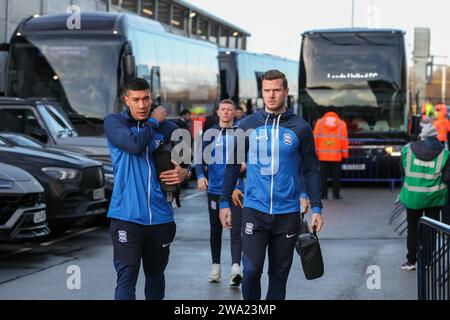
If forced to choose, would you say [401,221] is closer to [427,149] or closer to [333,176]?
[333,176]

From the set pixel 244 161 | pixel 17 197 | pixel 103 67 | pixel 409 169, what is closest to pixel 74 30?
pixel 103 67

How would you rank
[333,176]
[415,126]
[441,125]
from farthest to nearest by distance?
[441,125] < [415,126] < [333,176]

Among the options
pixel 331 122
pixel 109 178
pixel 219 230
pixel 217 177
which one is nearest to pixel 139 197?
pixel 217 177

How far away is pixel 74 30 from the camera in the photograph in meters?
21.2

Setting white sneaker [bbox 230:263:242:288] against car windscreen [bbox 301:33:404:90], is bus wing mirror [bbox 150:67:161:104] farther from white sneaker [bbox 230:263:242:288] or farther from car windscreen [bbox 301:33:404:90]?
white sneaker [bbox 230:263:242:288]

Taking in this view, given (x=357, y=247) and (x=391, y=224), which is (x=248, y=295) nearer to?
(x=357, y=247)

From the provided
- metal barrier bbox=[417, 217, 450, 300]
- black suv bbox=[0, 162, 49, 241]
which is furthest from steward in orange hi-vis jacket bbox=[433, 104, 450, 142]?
metal barrier bbox=[417, 217, 450, 300]

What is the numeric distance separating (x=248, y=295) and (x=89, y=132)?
45.3ft

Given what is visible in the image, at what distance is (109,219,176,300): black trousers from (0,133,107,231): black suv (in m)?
6.24

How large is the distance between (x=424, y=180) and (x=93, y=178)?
16.7ft

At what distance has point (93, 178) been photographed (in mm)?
14383

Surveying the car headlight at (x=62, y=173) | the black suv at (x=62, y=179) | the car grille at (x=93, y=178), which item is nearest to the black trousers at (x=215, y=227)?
the black suv at (x=62, y=179)

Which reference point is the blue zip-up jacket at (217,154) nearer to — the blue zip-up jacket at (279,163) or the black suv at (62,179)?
the blue zip-up jacket at (279,163)

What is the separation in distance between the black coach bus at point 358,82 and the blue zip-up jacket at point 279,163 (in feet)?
52.8
